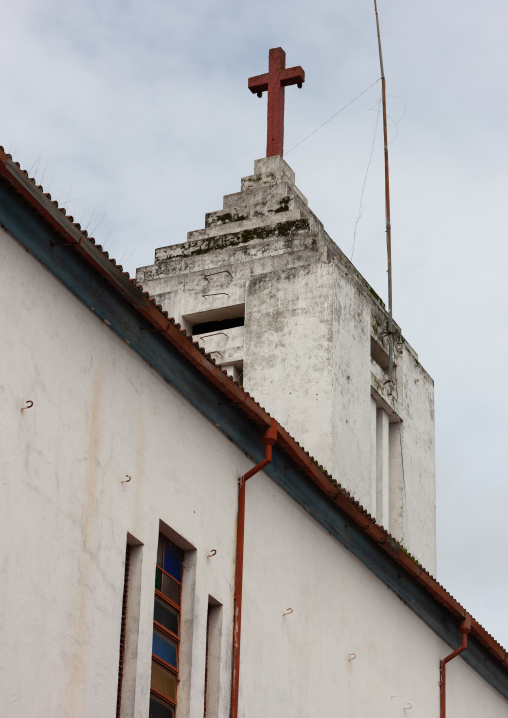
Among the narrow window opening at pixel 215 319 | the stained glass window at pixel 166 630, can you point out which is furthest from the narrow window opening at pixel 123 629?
the narrow window opening at pixel 215 319

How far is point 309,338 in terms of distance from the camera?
24.4m

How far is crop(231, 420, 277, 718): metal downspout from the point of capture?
14443 millimetres

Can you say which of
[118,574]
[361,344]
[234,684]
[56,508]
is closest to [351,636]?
[234,684]

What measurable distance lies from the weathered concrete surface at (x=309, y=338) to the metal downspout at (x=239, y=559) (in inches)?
300

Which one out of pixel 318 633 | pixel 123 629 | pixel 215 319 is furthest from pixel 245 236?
pixel 123 629

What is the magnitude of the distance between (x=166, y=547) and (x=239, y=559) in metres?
1.21

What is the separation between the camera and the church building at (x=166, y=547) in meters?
11.9

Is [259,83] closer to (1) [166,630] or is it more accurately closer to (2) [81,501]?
(1) [166,630]

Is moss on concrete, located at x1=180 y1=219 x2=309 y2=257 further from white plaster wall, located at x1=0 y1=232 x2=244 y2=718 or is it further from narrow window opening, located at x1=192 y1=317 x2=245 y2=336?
white plaster wall, located at x1=0 y1=232 x2=244 y2=718

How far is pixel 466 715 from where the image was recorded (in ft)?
66.8

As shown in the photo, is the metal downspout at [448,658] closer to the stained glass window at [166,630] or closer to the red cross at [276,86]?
the stained glass window at [166,630]

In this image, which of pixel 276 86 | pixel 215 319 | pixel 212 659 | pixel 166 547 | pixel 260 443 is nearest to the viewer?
pixel 166 547

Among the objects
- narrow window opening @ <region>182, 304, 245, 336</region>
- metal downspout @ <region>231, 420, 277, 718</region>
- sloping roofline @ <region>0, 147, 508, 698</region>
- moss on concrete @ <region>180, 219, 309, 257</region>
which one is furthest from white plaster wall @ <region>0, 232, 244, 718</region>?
moss on concrete @ <region>180, 219, 309, 257</region>

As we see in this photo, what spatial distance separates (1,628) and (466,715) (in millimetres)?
10747
